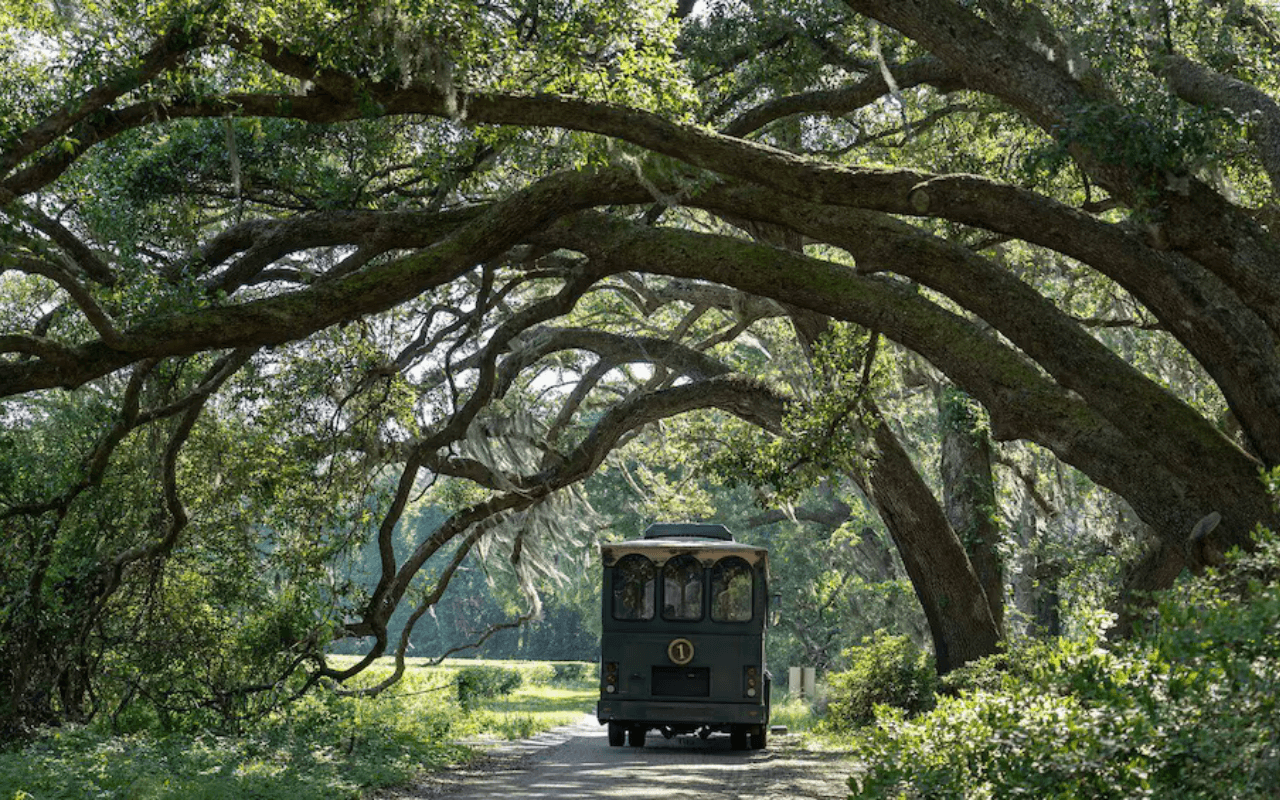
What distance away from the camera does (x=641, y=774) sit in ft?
43.6

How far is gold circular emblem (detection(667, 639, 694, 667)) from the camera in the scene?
17297mm

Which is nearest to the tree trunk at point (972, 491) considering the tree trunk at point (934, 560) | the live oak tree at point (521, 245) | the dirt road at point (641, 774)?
the tree trunk at point (934, 560)

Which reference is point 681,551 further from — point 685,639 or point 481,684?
point 481,684

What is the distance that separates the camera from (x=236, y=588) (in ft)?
46.1

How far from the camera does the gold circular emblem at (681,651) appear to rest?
17.3m

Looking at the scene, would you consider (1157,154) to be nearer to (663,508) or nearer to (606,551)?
(606,551)

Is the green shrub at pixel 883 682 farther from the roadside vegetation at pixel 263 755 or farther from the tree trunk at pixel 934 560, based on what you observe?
the roadside vegetation at pixel 263 755

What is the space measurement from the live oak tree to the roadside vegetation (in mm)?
860

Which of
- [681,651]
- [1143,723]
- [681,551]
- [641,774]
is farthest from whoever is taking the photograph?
[681,551]

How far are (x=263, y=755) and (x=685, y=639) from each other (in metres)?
6.58

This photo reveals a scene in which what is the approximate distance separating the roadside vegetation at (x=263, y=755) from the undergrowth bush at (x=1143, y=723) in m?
5.19

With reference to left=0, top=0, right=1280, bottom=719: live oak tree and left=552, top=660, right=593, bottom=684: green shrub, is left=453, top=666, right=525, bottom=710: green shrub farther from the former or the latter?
left=552, top=660, right=593, bottom=684: green shrub

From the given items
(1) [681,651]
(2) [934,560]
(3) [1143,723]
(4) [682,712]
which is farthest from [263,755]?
(3) [1143,723]

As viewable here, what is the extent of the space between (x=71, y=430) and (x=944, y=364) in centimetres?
941
